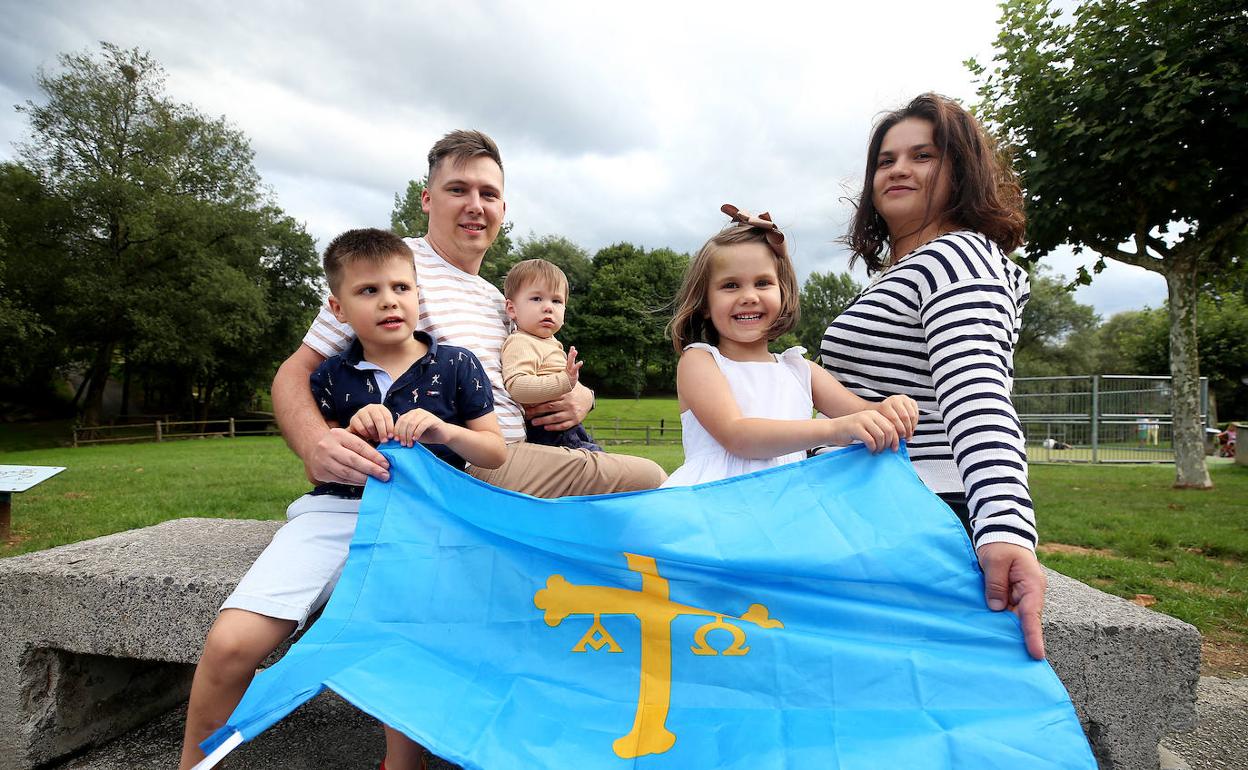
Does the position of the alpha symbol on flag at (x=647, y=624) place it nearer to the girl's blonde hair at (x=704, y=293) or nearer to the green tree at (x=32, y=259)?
the girl's blonde hair at (x=704, y=293)

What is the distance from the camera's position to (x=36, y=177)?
28250 mm

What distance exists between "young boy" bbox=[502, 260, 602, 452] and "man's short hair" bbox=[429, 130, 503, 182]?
1.72 ft

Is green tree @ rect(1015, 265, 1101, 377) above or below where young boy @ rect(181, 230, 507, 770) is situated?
above

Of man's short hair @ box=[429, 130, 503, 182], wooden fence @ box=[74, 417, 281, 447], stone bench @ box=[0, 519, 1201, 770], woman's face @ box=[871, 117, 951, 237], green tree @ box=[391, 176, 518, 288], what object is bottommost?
wooden fence @ box=[74, 417, 281, 447]

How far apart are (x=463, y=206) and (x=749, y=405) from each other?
5.15ft

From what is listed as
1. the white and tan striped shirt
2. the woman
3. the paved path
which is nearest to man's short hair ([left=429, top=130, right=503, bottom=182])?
the white and tan striped shirt

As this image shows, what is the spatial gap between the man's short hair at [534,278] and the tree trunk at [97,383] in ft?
112

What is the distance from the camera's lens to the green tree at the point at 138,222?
91.5 feet

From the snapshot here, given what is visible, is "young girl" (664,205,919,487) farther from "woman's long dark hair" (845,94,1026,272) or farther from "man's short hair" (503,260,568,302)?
"man's short hair" (503,260,568,302)

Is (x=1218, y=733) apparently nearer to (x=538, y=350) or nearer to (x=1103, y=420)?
(x=538, y=350)

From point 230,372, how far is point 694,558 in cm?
4048

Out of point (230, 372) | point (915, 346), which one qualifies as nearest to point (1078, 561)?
point (915, 346)

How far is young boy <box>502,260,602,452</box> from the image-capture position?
9.68 ft

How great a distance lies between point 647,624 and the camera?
1.93m
